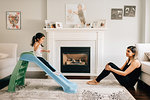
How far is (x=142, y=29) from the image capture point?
4.87 m

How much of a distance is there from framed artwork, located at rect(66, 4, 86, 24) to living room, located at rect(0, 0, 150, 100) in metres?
0.06

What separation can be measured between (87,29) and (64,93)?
2.29 m

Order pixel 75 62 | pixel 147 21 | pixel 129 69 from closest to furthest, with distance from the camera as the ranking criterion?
pixel 129 69 < pixel 147 21 < pixel 75 62

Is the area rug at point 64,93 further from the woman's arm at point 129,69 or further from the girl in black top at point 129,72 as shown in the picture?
the woman's arm at point 129,69

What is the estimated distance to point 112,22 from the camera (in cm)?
489

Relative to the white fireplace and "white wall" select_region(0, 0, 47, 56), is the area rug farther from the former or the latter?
"white wall" select_region(0, 0, 47, 56)

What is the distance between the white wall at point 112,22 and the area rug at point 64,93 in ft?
5.99

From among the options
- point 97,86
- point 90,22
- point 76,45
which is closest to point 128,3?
point 90,22

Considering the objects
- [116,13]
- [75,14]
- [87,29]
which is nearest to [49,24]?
[75,14]

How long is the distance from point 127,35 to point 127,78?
2083mm

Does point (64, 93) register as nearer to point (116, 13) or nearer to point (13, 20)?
point (116, 13)

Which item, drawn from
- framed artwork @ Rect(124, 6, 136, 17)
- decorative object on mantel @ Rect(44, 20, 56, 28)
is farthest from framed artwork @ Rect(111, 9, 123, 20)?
decorative object on mantel @ Rect(44, 20, 56, 28)

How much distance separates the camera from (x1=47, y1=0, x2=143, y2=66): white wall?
4.87 m

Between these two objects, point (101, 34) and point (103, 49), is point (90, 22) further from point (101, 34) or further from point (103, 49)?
point (103, 49)
